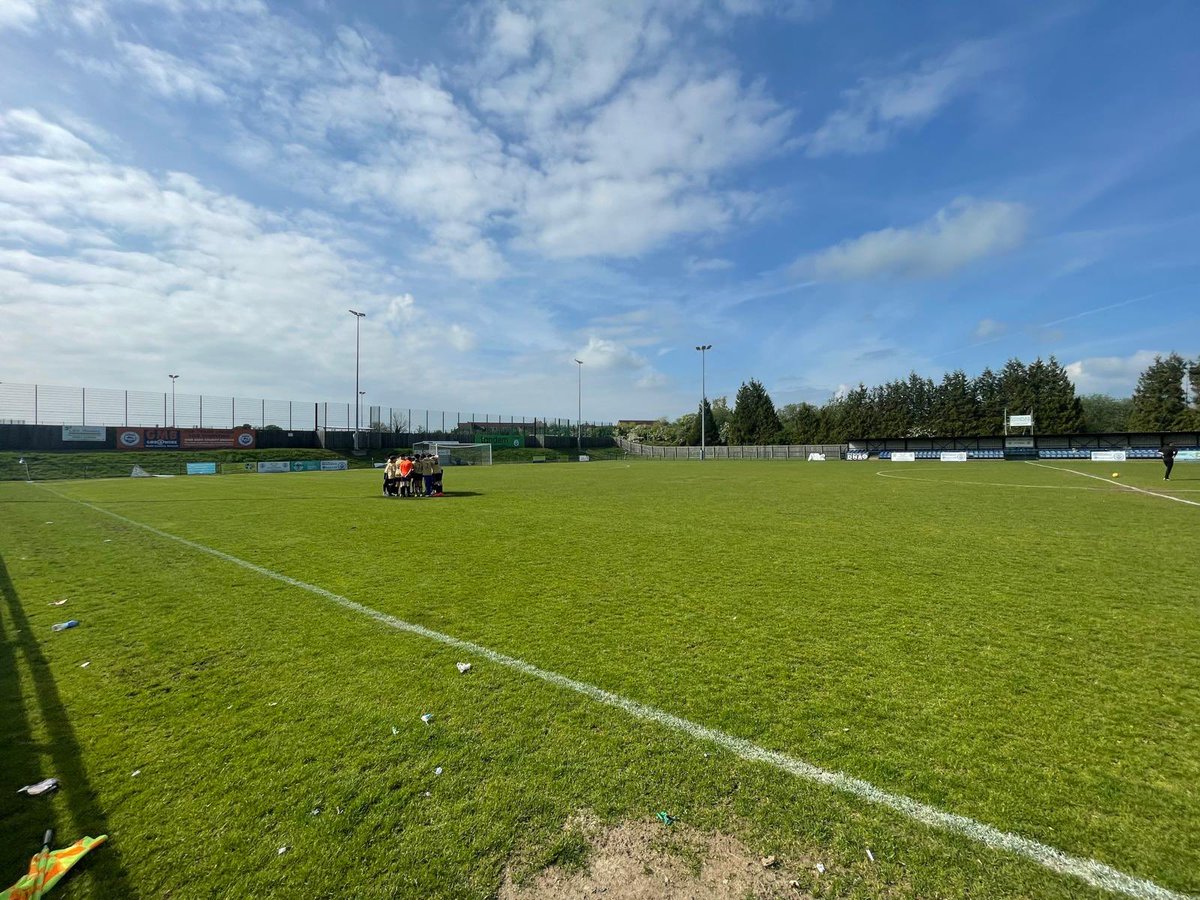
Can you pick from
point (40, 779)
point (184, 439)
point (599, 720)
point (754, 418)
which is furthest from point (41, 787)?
point (754, 418)

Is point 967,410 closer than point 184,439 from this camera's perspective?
No

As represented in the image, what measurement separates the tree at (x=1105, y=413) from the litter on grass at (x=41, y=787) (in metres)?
102

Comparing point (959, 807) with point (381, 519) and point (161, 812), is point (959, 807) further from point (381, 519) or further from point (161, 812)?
point (381, 519)

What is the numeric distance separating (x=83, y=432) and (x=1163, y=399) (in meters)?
115

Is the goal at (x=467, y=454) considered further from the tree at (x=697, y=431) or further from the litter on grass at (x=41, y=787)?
the litter on grass at (x=41, y=787)

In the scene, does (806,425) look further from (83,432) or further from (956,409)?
(83,432)

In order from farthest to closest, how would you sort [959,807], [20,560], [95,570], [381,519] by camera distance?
1. [381,519]
2. [20,560]
3. [95,570]
4. [959,807]

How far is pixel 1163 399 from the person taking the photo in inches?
2542

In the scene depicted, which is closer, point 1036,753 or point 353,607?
point 1036,753

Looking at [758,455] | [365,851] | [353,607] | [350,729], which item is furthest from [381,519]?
[758,455]

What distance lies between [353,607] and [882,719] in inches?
202

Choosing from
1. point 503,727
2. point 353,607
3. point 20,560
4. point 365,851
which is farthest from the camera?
point 20,560

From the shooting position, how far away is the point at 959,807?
254 centimetres

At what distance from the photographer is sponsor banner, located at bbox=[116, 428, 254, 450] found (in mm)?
46344
